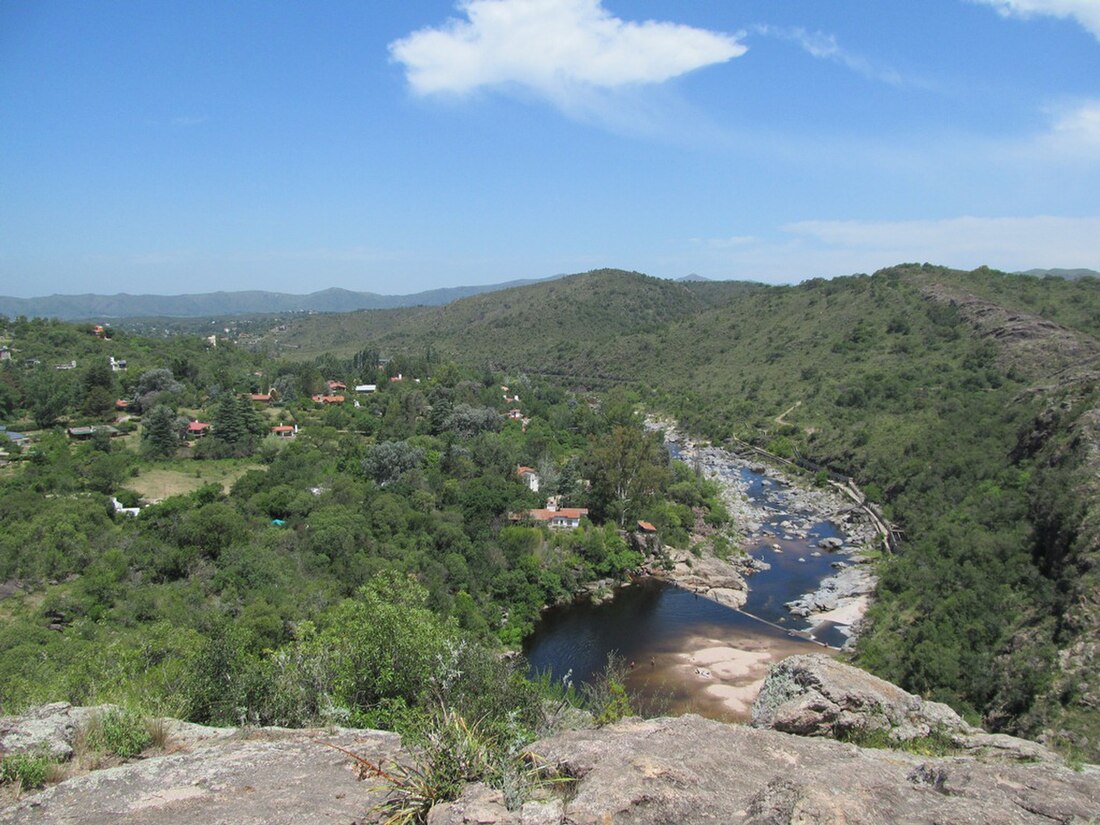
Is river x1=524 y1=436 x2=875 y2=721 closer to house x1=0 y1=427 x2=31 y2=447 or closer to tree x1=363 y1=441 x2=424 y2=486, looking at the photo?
tree x1=363 y1=441 x2=424 y2=486

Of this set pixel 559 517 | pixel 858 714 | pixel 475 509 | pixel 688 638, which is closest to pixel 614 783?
pixel 858 714

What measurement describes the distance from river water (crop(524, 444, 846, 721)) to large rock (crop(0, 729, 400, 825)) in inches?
741

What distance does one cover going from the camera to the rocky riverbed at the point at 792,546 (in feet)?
116

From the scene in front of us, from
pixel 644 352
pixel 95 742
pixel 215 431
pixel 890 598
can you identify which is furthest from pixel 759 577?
pixel 644 352

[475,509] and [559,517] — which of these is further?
[559,517]

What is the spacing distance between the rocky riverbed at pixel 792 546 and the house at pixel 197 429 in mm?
39644

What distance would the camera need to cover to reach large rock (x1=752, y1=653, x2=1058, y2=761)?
840 centimetres

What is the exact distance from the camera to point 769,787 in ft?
19.0

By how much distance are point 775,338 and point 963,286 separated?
25366 millimetres

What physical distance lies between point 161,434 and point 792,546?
47.5 meters

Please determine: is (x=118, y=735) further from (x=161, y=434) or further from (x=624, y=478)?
(x=161, y=434)

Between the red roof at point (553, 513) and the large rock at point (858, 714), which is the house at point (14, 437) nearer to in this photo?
the red roof at point (553, 513)

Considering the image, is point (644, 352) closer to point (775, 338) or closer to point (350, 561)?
point (775, 338)

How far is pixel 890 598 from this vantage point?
33.2 m
